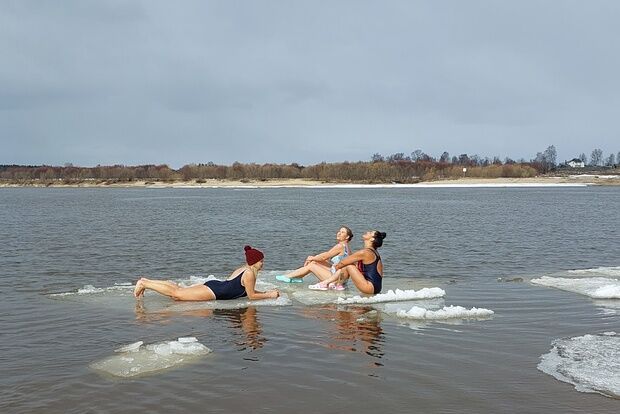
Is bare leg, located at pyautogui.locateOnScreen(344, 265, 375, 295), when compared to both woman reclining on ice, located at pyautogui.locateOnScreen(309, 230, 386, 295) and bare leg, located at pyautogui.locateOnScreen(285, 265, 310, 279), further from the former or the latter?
bare leg, located at pyautogui.locateOnScreen(285, 265, 310, 279)

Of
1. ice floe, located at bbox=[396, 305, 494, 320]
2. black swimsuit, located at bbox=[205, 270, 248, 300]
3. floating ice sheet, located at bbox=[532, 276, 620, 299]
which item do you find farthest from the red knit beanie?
floating ice sheet, located at bbox=[532, 276, 620, 299]

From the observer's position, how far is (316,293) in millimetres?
14219

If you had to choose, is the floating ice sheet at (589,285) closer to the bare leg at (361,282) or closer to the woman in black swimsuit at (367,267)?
the woman in black swimsuit at (367,267)

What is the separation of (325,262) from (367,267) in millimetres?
2088

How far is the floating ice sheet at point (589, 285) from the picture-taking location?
13477 millimetres

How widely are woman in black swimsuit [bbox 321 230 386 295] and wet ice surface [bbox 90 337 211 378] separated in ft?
16.0

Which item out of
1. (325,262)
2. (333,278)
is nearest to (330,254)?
(325,262)

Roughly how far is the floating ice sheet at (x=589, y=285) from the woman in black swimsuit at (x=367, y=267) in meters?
4.55

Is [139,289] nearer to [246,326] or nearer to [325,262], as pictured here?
[246,326]

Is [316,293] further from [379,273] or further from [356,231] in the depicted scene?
[356,231]

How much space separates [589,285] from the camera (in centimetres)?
1484

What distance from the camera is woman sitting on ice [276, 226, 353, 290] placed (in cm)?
1508

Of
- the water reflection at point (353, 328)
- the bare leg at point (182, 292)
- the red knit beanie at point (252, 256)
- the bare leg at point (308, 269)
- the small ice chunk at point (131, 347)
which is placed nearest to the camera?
the small ice chunk at point (131, 347)

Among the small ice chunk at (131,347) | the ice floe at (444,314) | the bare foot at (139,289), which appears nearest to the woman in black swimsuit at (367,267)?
the ice floe at (444,314)
